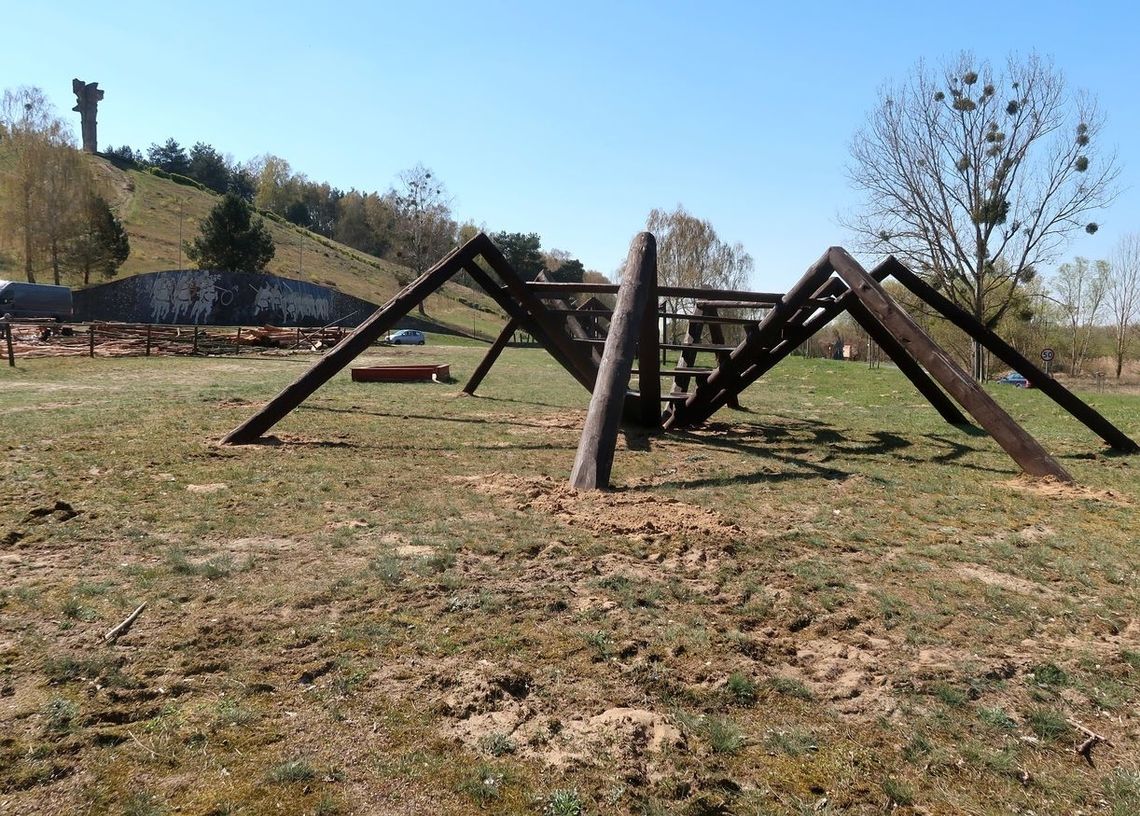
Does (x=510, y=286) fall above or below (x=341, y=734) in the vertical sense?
above

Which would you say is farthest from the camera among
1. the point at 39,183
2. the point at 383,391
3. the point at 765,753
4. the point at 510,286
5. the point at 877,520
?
the point at 39,183

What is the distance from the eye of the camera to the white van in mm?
31375

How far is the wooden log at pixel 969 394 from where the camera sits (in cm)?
627

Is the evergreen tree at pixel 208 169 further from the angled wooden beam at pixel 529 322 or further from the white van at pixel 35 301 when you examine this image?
the angled wooden beam at pixel 529 322

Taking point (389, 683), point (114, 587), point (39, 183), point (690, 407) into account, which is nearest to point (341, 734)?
point (389, 683)

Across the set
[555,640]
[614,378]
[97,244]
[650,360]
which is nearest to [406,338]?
[97,244]

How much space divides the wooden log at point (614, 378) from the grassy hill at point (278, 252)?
54591 mm

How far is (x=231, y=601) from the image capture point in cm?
A: 338

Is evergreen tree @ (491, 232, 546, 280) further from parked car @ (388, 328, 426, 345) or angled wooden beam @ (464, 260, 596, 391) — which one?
angled wooden beam @ (464, 260, 596, 391)

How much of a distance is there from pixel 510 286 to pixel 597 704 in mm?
7387

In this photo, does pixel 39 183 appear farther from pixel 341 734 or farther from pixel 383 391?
pixel 341 734

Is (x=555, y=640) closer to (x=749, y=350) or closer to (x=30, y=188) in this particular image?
(x=749, y=350)

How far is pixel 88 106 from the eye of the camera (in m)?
77.1

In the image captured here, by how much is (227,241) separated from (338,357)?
5105 centimetres
